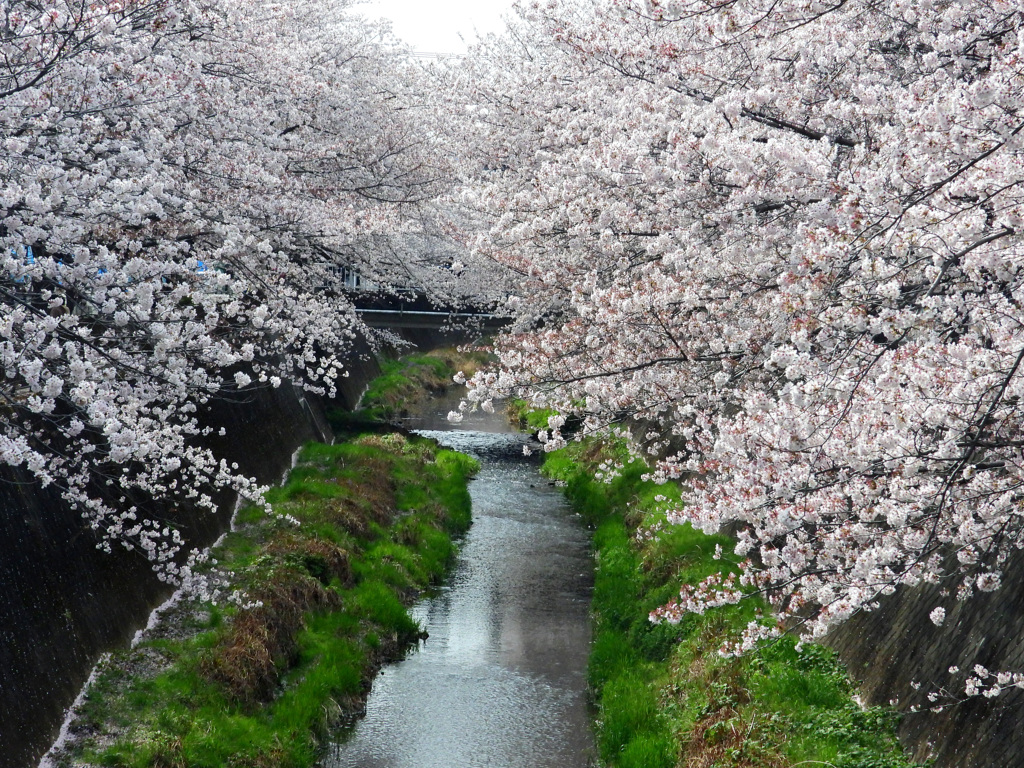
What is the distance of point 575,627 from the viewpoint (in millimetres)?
13453

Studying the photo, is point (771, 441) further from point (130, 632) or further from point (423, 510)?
point (423, 510)

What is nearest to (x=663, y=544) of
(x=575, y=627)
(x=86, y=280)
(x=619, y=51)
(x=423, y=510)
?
(x=575, y=627)

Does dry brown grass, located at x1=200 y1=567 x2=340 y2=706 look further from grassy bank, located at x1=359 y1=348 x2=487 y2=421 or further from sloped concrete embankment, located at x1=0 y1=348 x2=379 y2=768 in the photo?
grassy bank, located at x1=359 y1=348 x2=487 y2=421

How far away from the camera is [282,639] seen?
11109 millimetres

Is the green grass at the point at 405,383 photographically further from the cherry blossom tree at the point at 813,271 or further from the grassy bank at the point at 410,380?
the cherry blossom tree at the point at 813,271

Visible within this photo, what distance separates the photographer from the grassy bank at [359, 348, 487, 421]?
31.0 meters

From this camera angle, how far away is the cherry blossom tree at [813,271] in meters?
4.84

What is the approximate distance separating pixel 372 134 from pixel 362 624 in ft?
38.0

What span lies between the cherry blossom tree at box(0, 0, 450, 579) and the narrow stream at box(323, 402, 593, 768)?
314 centimetres

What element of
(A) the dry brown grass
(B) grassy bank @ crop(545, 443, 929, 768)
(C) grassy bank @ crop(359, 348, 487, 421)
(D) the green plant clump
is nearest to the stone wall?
(B) grassy bank @ crop(545, 443, 929, 768)

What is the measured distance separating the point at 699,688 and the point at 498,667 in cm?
331

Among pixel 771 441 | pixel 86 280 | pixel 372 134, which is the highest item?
pixel 372 134

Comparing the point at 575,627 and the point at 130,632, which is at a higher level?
the point at 130,632

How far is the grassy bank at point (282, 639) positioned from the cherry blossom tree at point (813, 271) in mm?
4055
